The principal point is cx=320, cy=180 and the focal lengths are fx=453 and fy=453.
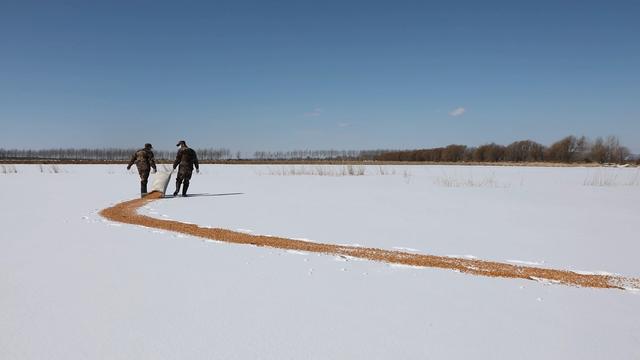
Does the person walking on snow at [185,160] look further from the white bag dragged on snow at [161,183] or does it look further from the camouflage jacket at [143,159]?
the camouflage jacket at [143,159]

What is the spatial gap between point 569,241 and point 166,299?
5121 millimetres

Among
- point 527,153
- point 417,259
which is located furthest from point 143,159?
point 527,153

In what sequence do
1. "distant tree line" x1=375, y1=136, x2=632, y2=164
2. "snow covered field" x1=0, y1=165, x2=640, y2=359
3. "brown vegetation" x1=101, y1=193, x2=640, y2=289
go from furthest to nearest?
1. "distant tree line" x1=375, y1=136, x2=632, y2=164
2. "brown vegetation" x1=101, y1=193, x2=640, y2=289
3. "snow covered field" x1=0, y1=165, x2=640, y2=359

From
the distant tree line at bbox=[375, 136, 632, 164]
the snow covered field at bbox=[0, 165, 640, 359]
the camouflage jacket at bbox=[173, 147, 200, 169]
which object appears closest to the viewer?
the snow covered field at bbox=[0, 165, 640, 359]

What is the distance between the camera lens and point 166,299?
304 cm

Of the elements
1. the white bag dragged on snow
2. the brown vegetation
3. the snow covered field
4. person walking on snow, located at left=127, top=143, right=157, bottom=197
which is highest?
person walking on snow, located at left=127, top=143, right=157, bottom=197

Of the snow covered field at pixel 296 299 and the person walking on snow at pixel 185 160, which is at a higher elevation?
the person walking on snow at pixel 185 160

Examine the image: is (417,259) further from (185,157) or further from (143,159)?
(143,159)

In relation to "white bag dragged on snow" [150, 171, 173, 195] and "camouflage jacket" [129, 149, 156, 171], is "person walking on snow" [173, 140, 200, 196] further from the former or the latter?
"camouflage jacket" [129, 149, 156, 171]

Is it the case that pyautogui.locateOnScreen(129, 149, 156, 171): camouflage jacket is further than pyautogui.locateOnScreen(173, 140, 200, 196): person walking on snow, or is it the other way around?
pyautogui.locateOnScreen(129, 149, 156, 171): camouflage jacket

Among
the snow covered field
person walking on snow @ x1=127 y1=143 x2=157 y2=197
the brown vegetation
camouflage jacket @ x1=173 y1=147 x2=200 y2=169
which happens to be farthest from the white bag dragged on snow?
the snow covered field

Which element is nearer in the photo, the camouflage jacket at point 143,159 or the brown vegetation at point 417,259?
the brown vegetation at point 417,259

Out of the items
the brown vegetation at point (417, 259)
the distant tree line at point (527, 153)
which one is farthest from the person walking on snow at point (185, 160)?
the distant tree line at point (527, 153)

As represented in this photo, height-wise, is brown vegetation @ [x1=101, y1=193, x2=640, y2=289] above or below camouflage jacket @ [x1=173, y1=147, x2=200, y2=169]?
below
